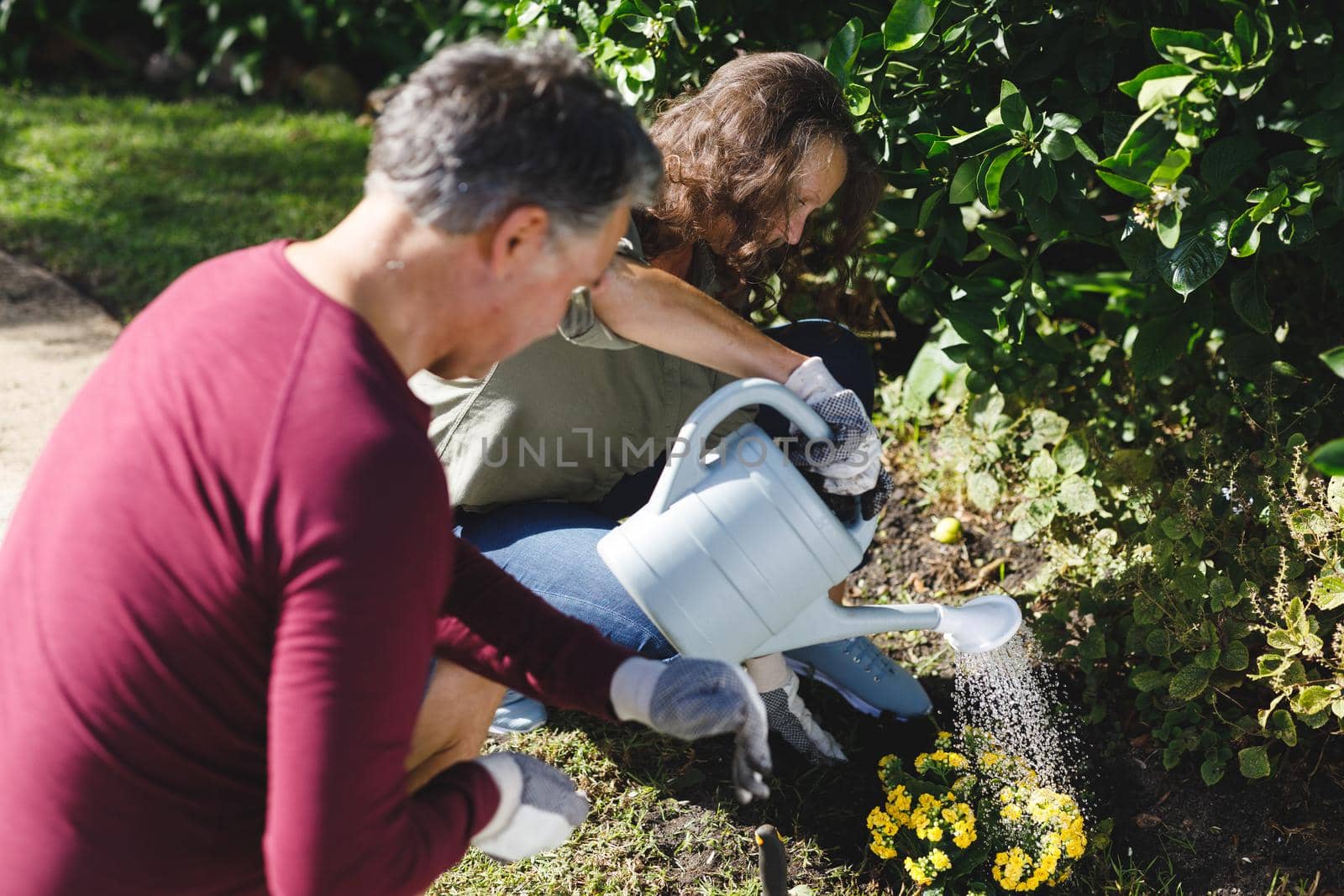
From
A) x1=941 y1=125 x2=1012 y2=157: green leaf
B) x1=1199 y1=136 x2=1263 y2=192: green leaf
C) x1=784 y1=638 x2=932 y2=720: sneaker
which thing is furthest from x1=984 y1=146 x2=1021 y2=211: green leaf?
x1=784 y1=638 x2=932 y2=720: sneaker

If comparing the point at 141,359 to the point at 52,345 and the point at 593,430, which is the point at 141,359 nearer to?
the point at 593,430

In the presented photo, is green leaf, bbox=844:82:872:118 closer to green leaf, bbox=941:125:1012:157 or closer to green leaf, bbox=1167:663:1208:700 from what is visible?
green leaf, bbox=941:125:1012:157

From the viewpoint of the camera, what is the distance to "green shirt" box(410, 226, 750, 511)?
79.3 inches

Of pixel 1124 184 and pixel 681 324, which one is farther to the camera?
pixel 681 324

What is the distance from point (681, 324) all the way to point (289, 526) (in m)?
0.94

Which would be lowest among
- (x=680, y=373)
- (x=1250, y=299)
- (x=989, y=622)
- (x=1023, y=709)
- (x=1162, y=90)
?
(x=1023, y=709)

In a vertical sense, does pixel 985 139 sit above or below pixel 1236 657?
above

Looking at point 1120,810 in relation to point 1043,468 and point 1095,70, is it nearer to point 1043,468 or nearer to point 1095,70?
point 1043,468

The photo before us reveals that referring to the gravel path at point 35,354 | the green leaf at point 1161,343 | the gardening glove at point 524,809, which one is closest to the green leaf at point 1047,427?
the green leaf at point 1161,343

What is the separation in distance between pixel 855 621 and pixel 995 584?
0.94m

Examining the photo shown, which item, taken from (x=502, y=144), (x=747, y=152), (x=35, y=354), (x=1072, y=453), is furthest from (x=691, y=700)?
(x=35, y=354)

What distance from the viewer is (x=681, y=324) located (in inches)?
72.5

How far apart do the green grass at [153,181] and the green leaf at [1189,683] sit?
297 centimetres

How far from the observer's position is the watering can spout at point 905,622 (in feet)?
5.86
